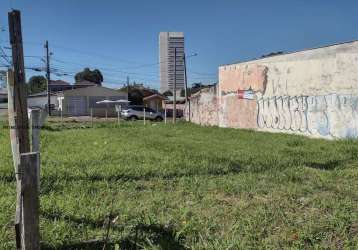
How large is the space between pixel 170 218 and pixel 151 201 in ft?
3.31

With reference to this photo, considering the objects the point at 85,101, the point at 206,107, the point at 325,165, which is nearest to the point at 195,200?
the point at 325,165

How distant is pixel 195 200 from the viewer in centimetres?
712

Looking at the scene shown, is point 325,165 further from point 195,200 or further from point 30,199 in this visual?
point 30,199

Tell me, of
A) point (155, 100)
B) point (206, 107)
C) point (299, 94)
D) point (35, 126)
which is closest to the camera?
point (35, 126)

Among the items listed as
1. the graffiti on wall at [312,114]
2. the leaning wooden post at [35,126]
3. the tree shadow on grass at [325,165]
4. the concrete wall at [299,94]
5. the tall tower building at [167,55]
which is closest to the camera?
the leaning wooden post at [35,126]

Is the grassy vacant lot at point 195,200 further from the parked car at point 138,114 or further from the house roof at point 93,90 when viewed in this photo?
the house roof at point 93,90

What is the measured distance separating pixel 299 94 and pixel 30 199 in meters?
18.4

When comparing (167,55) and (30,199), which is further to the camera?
(167,55)

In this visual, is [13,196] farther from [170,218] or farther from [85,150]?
[85,150]

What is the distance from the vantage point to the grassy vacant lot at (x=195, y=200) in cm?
525

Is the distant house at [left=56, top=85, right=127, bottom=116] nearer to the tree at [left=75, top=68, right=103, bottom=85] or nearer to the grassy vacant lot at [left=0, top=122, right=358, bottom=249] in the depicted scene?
the tree at [left=75, top=68, right=103, bottom=85]

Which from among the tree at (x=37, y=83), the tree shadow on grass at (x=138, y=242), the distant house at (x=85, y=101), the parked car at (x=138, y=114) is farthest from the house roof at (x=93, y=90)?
the tree shadow on grass at (x=138, y=242)

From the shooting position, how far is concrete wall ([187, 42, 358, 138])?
18.2 metres

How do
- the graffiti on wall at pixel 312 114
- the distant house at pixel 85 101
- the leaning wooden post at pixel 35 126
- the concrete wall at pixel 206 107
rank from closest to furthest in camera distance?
1. the leaning wooden post at pixel 35 126
2. the graffiti on wall at pixel 312 114
3. the concrete wall at pixel 206 107
4. the distant house at pixel 85 101
